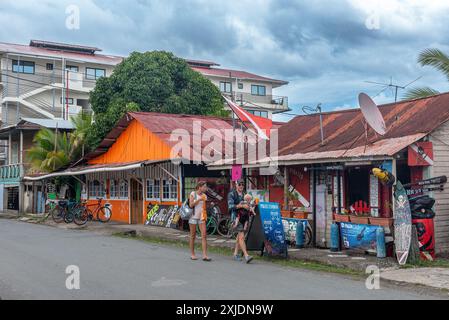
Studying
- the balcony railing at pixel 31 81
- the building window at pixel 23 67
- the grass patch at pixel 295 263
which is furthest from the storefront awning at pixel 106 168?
the building window at pixel 23 67

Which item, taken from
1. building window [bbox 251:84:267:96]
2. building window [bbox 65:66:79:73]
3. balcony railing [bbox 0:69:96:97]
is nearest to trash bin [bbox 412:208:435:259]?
balcony railing [bbox 0:69:96:97]

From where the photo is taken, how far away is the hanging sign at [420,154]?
11.6m

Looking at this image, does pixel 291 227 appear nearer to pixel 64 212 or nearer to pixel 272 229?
pixel 272 229

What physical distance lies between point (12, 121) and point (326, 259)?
39098 mm

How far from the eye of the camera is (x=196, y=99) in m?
32.5

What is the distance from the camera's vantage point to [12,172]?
35.9 meters

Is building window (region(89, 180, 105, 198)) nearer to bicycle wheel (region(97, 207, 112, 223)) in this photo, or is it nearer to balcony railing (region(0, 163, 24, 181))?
bicycle wheel (region(97, 207, 112, 223))

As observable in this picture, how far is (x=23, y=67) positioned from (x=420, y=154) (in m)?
41.0

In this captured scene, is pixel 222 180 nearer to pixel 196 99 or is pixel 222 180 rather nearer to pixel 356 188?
pixel 356 188

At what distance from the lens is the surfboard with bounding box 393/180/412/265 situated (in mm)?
10625

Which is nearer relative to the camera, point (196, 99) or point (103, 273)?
point (103, 273)

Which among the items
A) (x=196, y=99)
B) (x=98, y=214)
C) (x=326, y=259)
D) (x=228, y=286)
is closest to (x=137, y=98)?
(x=196, y=99)

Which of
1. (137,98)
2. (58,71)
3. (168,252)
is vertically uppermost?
(58,71)

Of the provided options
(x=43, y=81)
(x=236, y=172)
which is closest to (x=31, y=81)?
(x=43, y=81)
